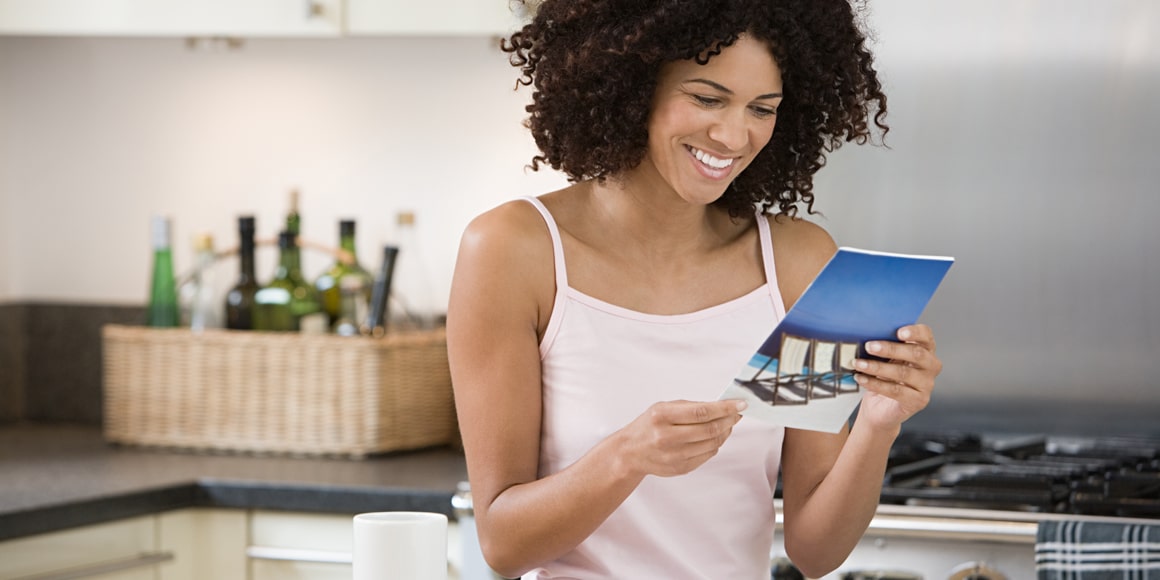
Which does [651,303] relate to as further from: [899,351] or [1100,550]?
[1100,550]

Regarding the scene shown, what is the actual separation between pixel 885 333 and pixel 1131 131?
1292mm

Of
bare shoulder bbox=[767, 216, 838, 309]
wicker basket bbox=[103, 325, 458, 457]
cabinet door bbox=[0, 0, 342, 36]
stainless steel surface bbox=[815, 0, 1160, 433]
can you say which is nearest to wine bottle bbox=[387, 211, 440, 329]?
wicker basket bbox=[103, 325, 458, 457]

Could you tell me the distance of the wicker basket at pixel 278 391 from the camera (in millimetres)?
2379

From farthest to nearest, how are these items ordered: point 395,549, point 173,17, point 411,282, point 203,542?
point 411,282 < point 173,17 < point 203,542 < point 395,549

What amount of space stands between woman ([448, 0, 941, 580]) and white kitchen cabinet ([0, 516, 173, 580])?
37.6 inches

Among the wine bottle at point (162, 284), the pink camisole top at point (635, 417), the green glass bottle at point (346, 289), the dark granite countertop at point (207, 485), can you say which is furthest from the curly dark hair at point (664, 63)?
the wine bottle at point (162, 284)

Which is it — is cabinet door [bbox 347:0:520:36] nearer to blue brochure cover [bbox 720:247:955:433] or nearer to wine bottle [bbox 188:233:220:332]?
wine bottle [bbox 188:233:220:332]

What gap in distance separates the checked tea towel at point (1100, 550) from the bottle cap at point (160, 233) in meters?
1.64

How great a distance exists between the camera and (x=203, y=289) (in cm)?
258

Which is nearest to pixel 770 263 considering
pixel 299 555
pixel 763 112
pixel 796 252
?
pixel 796 252

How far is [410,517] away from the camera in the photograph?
39.8 inches

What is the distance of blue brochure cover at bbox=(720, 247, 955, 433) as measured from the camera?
1.12 meters

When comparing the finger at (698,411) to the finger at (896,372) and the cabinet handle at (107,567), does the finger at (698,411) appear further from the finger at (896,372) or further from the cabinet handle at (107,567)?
the cabinet handle at (107,567)

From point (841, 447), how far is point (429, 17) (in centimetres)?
121
